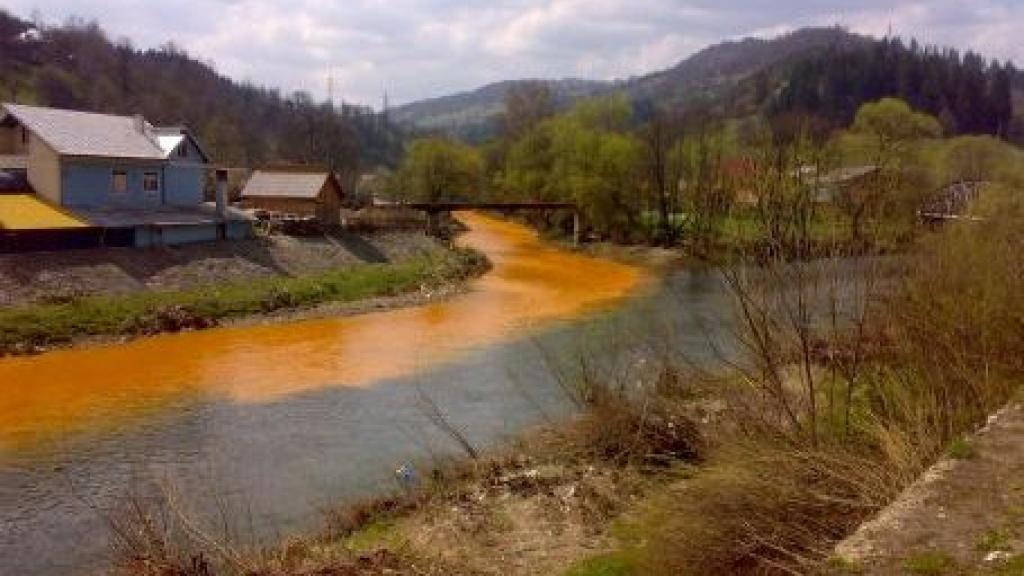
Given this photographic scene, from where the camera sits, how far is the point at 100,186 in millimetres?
42844

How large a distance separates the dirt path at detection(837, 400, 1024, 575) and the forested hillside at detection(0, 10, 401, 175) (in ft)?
294

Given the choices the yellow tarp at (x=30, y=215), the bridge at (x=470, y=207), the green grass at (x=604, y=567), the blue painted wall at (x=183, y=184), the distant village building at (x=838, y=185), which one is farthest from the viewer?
the bridge at (x=470, y=207)

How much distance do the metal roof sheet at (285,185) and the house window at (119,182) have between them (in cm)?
1288

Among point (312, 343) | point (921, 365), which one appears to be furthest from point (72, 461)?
point (921, 365)

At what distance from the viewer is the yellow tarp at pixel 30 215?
37312 mm

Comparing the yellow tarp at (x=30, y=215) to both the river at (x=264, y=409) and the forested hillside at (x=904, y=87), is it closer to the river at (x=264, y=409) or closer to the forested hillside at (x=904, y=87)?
the river at (x=264, y=409)

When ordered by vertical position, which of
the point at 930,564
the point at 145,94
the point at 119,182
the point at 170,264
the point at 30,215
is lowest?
the point at 170,264

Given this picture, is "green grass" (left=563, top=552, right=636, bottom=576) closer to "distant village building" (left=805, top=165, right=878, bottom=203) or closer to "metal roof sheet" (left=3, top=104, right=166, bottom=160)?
"distant village building" (left=805, top=165, right=878, bottom=203)

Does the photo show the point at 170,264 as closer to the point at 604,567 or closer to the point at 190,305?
the point at 190,305

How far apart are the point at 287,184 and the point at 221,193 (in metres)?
10.2

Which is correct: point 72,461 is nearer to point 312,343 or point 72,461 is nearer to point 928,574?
point 312,343

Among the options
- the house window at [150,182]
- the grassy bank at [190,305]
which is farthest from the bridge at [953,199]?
the house window at [150,182]

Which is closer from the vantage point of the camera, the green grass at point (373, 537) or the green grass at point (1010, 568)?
the green grass at point (1010, 568)

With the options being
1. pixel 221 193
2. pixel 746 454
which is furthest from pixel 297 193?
pixel 746 454
